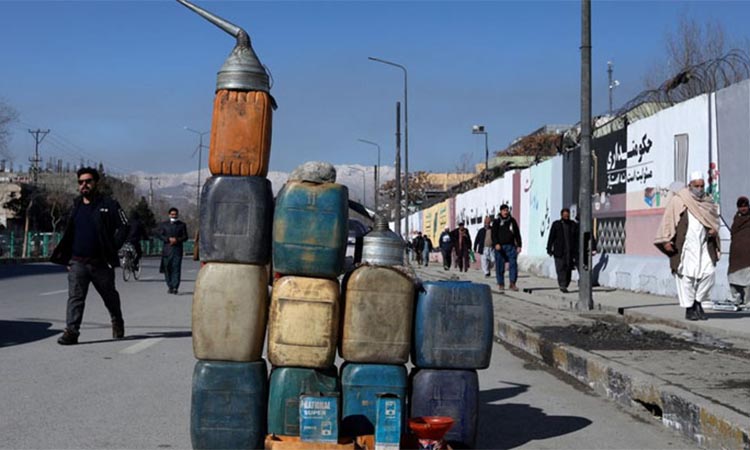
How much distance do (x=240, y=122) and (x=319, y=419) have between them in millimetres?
1599

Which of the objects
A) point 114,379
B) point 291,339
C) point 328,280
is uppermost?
point 328,280

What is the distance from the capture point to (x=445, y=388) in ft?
16.4

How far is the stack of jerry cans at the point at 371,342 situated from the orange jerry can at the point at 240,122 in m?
0.83

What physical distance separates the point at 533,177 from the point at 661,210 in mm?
13037

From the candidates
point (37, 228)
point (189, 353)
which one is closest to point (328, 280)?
point (189, 353)

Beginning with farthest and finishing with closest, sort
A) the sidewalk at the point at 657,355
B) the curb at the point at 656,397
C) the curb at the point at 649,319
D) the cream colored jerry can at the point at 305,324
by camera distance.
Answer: the curb at the point at 649,319 < the sidewalk at the point at 657,355 < the curb at the point at 656,397 < the cream colored jerry can at the point at 305,324

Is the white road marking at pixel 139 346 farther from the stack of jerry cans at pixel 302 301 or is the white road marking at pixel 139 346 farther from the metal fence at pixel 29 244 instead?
the metal fence at pixel 29 244

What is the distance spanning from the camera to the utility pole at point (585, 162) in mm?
14391

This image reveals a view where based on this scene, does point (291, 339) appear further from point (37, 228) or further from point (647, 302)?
point (37, 228)

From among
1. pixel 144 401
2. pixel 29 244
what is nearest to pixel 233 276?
pixel 144 401

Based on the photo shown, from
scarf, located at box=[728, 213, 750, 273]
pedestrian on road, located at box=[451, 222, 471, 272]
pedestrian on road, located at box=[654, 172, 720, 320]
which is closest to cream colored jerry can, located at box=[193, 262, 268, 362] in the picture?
pedestrian on road, located at box=[654, 172, 720, 320]

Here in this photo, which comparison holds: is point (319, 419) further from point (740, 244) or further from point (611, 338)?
point (740, 244)

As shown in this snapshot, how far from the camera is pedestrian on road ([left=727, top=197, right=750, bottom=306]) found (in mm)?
13125

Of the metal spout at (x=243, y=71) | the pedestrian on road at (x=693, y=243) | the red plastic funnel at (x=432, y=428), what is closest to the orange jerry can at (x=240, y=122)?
the metal spout at (x=243, y=71)
